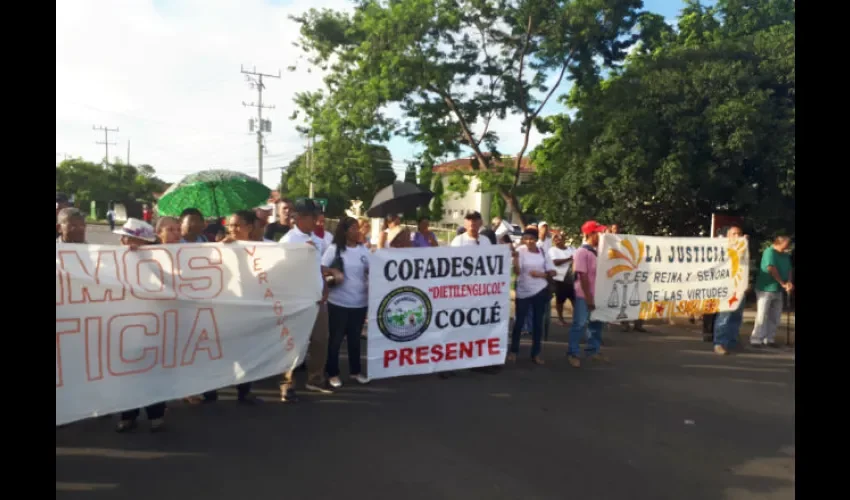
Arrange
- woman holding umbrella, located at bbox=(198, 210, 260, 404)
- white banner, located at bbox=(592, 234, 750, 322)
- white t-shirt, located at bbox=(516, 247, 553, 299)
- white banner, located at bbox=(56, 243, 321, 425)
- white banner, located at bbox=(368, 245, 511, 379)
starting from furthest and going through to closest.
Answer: white banner, located at bbox=(592, 234, 750, 322) → white t-shirt, located at bbox=(516, 247, 553, 299) → white banner, located at bbox=(368, 245, 511, 379) → woman holding umbrella, located at bbox=(198, 210, 260, 404) → white banner, located at bbox=(56, 243, 321, 425)

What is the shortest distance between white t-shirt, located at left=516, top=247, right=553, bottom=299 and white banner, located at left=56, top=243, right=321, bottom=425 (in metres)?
2.67

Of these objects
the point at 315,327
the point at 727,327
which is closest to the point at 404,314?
the point at 315,327

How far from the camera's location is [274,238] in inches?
349

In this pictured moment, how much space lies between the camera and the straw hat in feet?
16.0

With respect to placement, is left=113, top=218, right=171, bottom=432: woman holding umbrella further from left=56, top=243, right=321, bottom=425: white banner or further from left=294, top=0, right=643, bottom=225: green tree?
left=294, top=0, right=643, bottom=225: green tree

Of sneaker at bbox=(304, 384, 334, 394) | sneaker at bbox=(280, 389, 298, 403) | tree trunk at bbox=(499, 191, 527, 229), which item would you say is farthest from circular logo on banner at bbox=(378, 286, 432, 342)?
tree trunk at bbox=(499, 191, 527, 229)

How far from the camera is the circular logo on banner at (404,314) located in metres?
6.33

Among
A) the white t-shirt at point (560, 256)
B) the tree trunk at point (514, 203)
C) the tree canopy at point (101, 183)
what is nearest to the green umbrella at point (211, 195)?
the white t-shirt at point (560, 256)

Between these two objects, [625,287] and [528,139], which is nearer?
[625,287]

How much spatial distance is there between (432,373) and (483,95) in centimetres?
1111

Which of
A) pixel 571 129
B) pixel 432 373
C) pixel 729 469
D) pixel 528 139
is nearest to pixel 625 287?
pixel 432 373

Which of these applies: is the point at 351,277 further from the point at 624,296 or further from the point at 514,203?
the point at 514,203

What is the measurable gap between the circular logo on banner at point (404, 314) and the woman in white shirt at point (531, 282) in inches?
53.3
